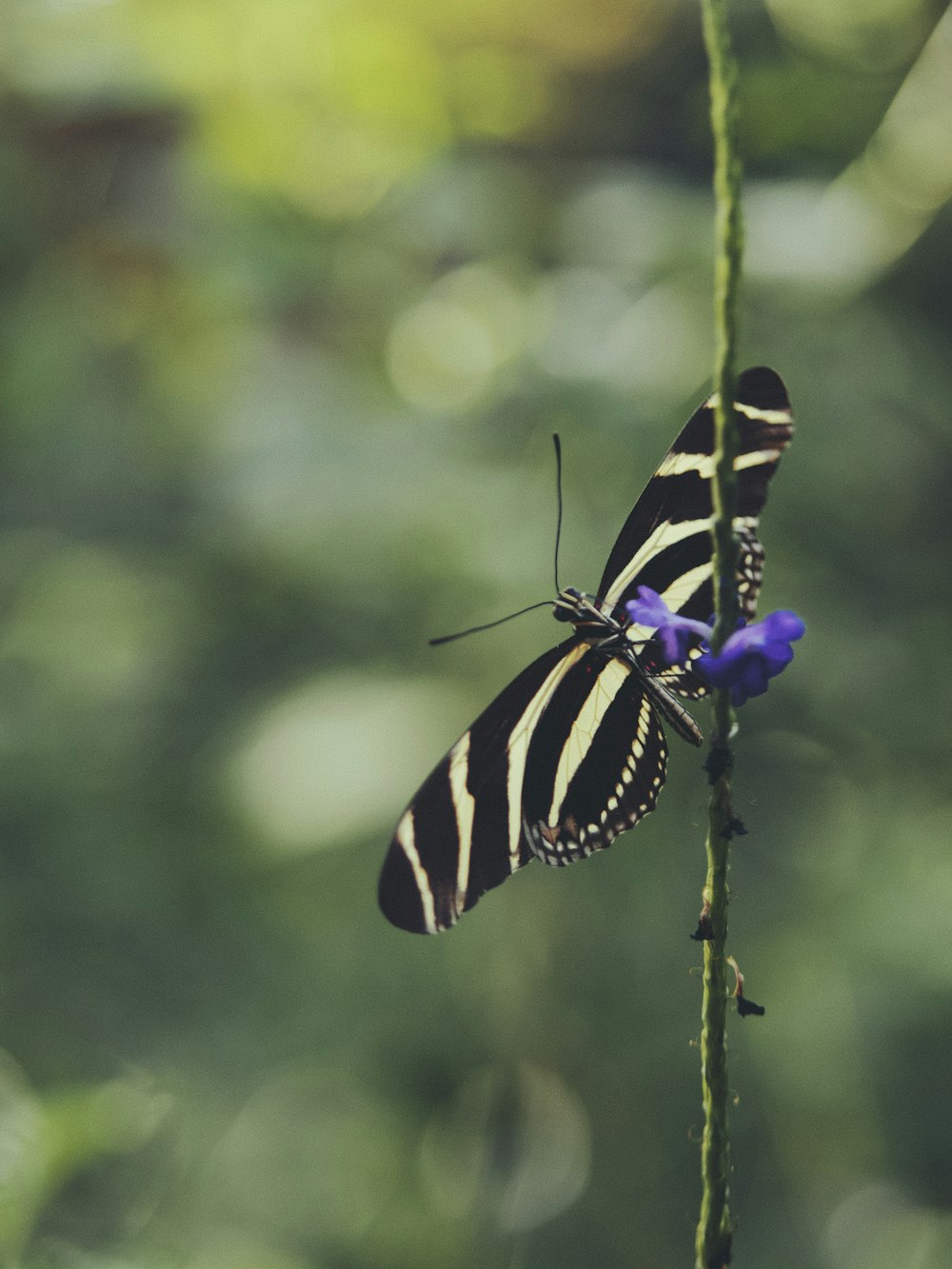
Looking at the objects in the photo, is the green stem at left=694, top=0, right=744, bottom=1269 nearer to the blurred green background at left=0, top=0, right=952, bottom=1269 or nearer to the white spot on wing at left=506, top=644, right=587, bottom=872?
the white spot on wing at left=506, top=644, right=587, bottom=872

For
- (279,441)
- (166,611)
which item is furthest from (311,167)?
(166,611)

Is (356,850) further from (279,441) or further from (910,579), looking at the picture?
(910,579)

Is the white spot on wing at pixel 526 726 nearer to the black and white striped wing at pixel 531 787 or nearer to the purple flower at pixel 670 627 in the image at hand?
the black and white striped wing at pixel 531 787

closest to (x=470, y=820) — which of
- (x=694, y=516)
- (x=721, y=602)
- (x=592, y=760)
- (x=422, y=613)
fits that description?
(x=592, y=760)

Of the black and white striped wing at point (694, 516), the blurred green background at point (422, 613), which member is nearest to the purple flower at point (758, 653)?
the black and white striped wing at point (694, 516)

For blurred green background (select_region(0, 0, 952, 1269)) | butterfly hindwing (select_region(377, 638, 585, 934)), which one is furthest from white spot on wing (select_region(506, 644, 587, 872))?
blurred green background (select_region(0, 0, 952, 1269))

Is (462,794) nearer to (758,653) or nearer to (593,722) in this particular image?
(593,722)

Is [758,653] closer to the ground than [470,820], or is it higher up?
higher up
